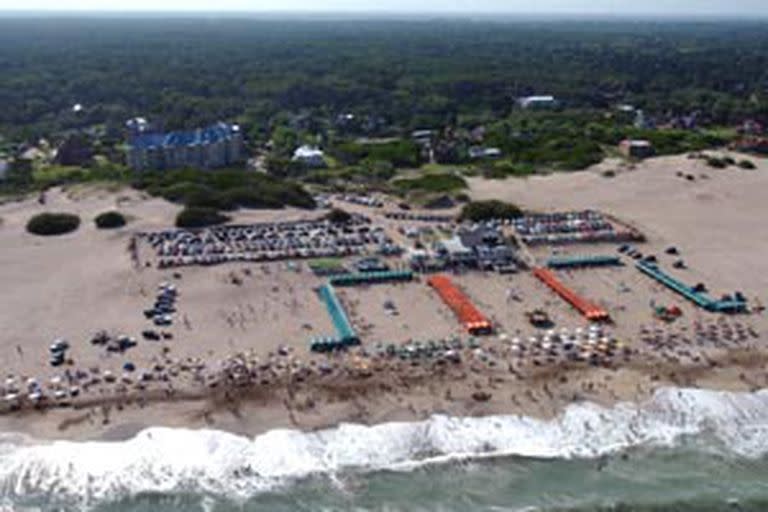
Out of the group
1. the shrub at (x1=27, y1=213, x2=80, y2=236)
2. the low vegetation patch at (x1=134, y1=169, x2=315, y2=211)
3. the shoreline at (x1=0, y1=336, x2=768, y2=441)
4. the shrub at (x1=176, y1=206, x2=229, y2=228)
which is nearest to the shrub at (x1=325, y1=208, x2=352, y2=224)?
the low vegetation patch at (x1=134, y1=169, x2=315, y2=211)

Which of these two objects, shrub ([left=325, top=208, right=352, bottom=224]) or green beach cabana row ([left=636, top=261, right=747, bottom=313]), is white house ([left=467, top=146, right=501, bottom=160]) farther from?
green beach cabana row ([left=636, top=261, right=747, bottom=313])

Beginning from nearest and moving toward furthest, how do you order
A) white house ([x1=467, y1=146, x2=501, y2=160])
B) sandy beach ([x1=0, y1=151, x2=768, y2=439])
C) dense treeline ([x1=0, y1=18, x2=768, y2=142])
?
sandy beach ([x1=0, y1=151, x2=768, y2=439]) → white house ([x1=467, y1=146, x2=501, y2=160]) → dense treeline ([x1=0, y1=18, x2=768, y2=142])

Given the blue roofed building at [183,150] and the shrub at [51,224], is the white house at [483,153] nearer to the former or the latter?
the blue roofed building at [183,150]

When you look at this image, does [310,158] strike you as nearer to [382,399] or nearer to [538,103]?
[382,399]

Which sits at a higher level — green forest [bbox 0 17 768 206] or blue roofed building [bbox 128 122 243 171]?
blue roofed building [bbox 128 122 243 171]

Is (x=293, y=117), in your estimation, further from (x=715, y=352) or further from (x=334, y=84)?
(x=715, y=352)

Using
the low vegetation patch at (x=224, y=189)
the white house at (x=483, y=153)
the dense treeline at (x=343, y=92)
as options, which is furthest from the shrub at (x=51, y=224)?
the white house at (x=483, y=153)
